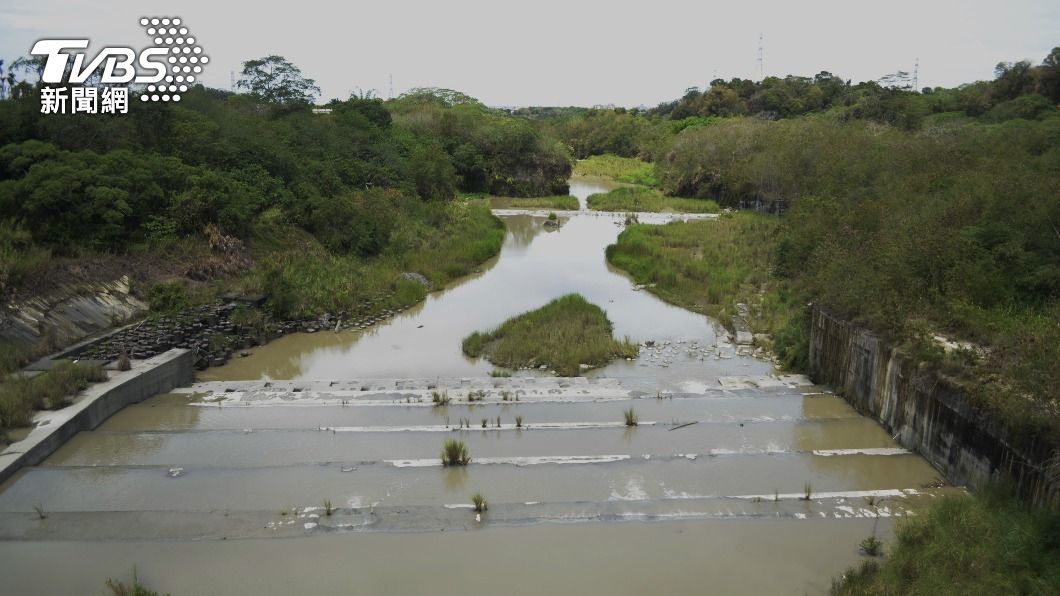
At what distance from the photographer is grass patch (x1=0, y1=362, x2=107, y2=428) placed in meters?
9.77

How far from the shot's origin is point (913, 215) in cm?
1336

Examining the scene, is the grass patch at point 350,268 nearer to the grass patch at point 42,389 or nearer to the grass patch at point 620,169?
the grass patch at point 42,389

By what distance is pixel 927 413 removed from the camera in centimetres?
952

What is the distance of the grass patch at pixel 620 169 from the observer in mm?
55088

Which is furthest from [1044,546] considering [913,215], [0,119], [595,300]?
[0,119]

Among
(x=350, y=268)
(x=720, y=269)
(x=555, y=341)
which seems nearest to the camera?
(x=555, y=341)

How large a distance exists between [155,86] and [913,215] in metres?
19.7

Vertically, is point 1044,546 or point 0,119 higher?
point 0,119

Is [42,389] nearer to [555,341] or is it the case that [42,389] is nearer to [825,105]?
[555,341]

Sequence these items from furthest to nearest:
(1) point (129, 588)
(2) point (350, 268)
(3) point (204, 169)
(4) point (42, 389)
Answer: (2) point (350, 268)
(3) point (204, 169)
(4) point (42, 389)
(1) point (129, 588)

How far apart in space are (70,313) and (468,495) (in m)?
9.71

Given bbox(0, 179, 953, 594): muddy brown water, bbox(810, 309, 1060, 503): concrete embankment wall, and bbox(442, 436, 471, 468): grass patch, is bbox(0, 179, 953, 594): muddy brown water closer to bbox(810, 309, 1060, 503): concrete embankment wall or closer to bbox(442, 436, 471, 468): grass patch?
bbox(442, 436, 471, 468): grass patch

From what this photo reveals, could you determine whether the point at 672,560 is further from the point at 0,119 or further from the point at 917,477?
the point at 0,119

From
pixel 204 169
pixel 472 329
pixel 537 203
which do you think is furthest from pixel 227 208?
pixel 537 203
